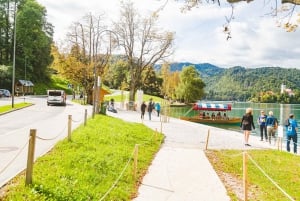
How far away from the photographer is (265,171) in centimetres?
1262

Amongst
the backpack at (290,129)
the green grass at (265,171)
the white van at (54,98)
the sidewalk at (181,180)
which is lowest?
the green grass at (265,171)

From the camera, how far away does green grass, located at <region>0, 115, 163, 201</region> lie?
727 cm

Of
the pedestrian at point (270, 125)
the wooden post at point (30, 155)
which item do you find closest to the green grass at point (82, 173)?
the wooden post at point (30, 155)

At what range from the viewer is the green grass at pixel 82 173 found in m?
7.27

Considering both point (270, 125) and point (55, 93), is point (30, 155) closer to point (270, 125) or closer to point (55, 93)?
point (270, 125)

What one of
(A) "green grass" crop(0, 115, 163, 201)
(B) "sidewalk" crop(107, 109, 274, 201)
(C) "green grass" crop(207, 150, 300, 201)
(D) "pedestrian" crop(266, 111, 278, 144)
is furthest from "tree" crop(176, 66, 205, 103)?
(A) "green grass" crop(0, 115, 163, 201)

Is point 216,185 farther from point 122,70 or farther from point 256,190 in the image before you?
point 122,70

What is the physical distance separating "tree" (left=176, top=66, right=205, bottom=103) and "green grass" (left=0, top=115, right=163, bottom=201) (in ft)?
302

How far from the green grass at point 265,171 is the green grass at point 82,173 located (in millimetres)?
2676

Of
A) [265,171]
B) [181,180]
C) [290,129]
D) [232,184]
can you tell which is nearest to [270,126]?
[290,129]

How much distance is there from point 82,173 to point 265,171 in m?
6.69

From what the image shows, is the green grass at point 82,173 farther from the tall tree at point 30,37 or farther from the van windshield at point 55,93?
the tall tree at point 30,37

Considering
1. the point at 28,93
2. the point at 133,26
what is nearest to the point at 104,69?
the point at 133,26

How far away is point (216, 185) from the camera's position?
31.9 ft
